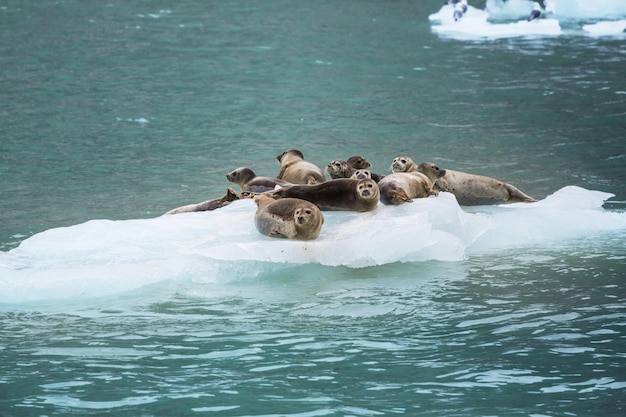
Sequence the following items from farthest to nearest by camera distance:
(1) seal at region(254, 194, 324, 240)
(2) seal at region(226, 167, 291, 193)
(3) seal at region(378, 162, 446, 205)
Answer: (2) seal at region(226, 167, 291, 193), (3) seal at region(378, 162, 446, 205), (1) seal at region(254, 194, 324, 240)

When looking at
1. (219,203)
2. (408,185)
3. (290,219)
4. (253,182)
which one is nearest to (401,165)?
(408,185)

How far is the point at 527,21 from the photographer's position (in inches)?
960

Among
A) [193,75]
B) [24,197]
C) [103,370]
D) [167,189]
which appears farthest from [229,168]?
[193,75]

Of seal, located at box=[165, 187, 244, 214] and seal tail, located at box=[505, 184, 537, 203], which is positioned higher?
seal, located at box=[165, 187, 244, 214]

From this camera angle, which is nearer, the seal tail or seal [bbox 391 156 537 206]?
seal [bbox 391 156 537 206]

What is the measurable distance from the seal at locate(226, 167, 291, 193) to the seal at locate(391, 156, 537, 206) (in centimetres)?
97

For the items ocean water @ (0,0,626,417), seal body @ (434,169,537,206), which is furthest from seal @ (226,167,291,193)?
seal body @ (434,169,537,206)

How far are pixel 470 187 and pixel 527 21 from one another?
16.8 m

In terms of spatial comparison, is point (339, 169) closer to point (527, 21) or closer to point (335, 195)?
point (335, 195)

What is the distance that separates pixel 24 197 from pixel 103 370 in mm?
4941

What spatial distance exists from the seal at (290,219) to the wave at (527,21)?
16631 mm

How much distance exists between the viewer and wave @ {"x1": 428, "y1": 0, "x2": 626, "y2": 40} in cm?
2370

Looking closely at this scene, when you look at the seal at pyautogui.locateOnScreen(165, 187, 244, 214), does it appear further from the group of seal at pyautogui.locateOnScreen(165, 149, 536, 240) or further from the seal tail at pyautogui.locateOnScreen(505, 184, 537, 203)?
the seal tail at pyautogui.locateOnScreen(505, 184, 537, 203)

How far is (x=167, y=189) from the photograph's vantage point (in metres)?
10.2
